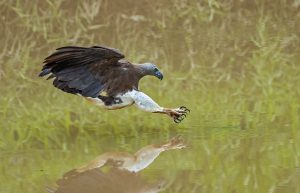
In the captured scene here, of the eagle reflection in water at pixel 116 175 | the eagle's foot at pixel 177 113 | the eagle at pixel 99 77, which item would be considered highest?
the eagle at pixel 99 77

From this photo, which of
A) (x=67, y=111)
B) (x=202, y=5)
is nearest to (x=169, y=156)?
(x=67, y=111)

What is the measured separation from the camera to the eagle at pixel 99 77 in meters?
5.78

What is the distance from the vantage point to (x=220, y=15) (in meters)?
8.27

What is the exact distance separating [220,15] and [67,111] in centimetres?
231

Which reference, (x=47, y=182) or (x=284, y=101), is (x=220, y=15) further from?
(x=47, y=182)

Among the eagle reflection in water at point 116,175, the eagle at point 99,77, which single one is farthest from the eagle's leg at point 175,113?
the eagle reflection in water at point 116,175

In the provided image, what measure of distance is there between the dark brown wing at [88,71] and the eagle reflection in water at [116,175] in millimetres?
438

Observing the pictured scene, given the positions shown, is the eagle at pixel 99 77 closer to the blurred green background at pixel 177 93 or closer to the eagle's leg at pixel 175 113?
the eagle's leg at pixel 175 113

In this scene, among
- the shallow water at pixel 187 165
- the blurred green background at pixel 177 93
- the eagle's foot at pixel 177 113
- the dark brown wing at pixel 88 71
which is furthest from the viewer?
the eagle's foot at pixel 177 113

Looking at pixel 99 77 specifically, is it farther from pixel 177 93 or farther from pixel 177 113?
pixel 177 93

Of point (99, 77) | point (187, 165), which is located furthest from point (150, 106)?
point (187, 165)

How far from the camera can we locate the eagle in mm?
5781

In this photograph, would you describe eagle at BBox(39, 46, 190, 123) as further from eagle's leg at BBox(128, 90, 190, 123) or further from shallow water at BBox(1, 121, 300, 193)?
shallow water at BBox(1, 121, 300, 193)

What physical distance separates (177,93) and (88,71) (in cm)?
98
